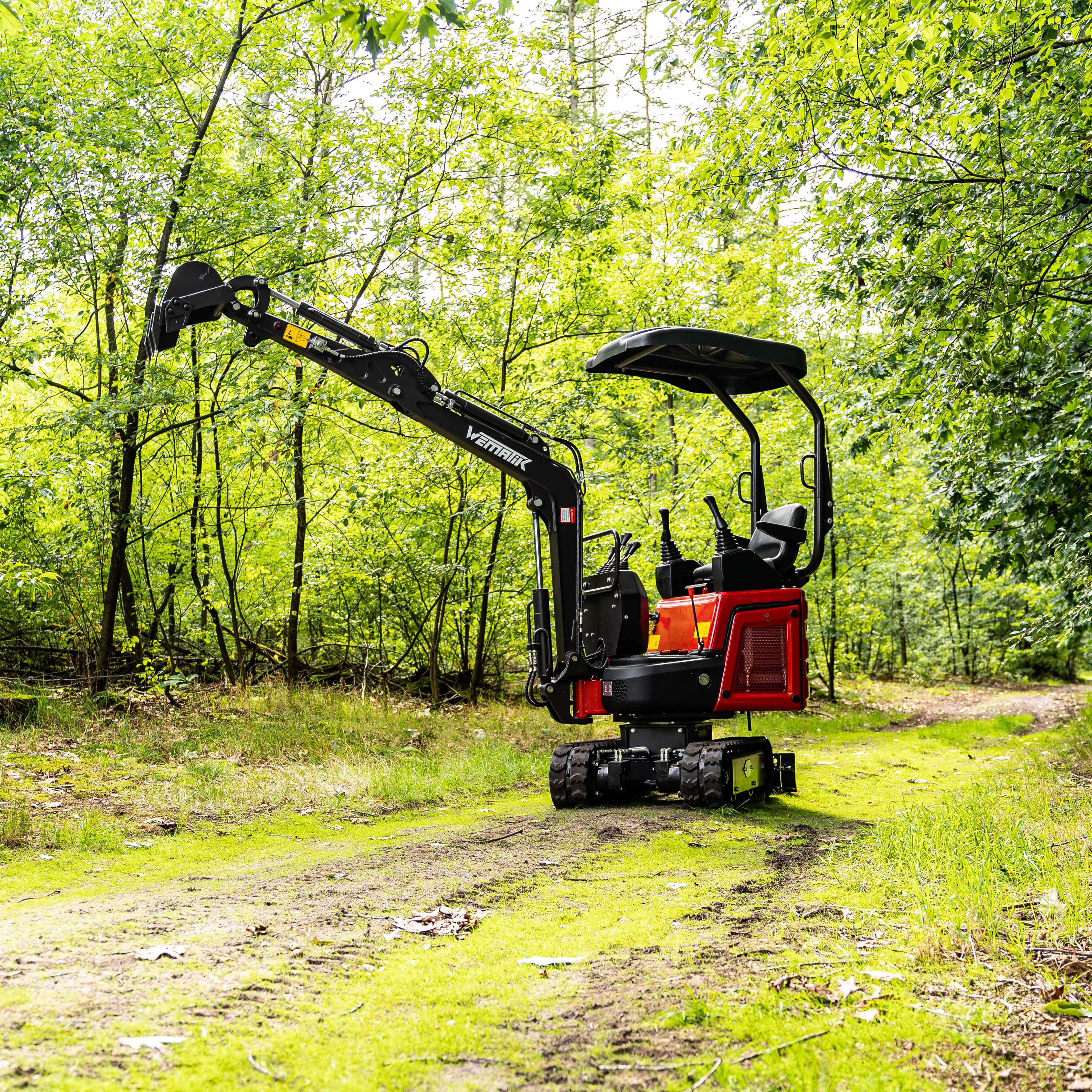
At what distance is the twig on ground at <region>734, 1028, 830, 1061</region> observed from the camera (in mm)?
2301

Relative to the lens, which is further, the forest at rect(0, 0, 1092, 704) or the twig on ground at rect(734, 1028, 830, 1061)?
the forest at rect(0, 0, 1092, 704)

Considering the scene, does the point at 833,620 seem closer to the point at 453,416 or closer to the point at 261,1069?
the point at 453,416

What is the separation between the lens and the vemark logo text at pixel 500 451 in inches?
274

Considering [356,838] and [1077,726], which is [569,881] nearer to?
[356,838]

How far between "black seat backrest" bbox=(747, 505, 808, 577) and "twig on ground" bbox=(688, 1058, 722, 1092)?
477 cm

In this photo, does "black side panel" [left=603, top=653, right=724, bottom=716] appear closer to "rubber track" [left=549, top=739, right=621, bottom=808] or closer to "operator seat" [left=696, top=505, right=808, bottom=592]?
"rubber track" [left=549, top=739, right=621, bottom=808]

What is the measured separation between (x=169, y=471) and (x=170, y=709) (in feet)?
9.52

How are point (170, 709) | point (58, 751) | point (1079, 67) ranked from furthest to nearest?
point (170, 709)
point (58, 751)
point (1079, 67)

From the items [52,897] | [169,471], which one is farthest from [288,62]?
[52,897]

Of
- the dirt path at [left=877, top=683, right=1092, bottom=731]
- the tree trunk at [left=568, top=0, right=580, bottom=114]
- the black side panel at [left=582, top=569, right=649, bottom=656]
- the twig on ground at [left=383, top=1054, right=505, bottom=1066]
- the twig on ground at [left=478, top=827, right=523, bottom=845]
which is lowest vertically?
the dirt path at [left=877, top=683, right=1092, bottom=731]

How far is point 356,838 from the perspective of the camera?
5793 mm

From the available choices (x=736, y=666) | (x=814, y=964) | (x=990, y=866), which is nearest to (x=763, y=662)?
(x=736, y=666)

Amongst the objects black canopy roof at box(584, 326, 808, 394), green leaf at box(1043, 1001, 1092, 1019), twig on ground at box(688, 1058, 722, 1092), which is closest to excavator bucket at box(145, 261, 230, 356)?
black canopy roof at box(584, 326, 808, 394)

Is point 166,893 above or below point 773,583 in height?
below
